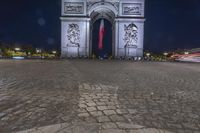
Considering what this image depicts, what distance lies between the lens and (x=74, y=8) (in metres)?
42.8

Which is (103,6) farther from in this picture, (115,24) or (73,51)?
(73,51)

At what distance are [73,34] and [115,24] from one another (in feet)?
20.7

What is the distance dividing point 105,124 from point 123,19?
3916 centimetres

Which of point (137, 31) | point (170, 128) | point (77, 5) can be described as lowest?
point (170, 128)

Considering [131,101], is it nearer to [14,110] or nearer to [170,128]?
[170,128]

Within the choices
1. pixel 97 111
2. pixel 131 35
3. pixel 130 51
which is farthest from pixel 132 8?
pixel 97 111

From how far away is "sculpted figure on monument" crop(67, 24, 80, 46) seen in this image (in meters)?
43.0

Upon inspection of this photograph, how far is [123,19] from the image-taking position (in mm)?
42625

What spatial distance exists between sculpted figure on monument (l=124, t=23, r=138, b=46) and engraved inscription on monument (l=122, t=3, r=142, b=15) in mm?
1737

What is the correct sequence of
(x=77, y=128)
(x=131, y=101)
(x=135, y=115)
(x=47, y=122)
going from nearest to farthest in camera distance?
(x=77, y=128), (x=47, y=122), (x=135, y=115), (x=131, y=101)

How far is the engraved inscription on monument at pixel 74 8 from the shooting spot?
1684 inches

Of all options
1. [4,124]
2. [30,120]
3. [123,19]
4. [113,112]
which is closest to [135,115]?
[113,112]

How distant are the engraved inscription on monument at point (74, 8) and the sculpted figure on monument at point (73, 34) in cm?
200

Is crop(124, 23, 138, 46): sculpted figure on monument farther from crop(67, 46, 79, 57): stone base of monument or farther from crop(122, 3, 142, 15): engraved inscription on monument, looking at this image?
crop(67, 46, 79, 57): stone base of monument
